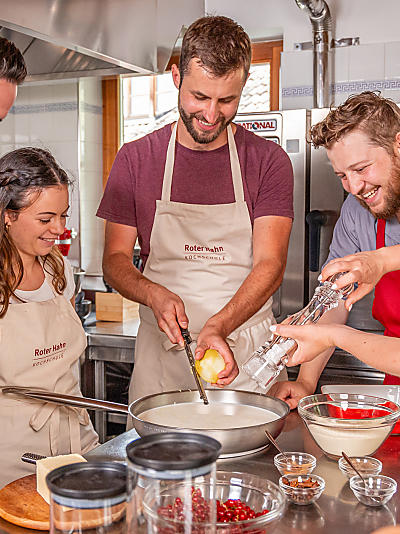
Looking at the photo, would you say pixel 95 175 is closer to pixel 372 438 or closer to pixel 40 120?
pixel 40 120

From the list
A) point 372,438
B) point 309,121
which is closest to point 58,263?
point 372,438

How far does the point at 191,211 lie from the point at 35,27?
0.79m

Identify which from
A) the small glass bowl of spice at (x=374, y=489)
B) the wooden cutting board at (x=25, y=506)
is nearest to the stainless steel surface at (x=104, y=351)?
the wooden cutting board at (x=25, y=506)

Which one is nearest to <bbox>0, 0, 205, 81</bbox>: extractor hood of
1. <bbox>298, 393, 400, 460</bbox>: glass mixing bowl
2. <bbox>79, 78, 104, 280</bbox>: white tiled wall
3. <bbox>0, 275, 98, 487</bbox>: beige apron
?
<bbox>0, 275, 98, 487</bbox>: beige apron

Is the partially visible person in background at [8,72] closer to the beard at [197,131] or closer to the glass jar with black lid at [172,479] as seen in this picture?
→ the beard at [197,131]

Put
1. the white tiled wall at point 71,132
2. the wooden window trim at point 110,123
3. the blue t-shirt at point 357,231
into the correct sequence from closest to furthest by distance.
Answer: the blue t-shirt at point 357,231, the white tiled wall at point 71,132, the wooden window trim at point 110,123

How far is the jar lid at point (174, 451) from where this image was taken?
69 centimetres

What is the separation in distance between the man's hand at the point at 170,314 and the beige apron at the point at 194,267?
36 centimetres

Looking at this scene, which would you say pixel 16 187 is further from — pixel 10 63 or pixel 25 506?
pixel 25 506

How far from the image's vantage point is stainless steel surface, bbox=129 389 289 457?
1.20 m

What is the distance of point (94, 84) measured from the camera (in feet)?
13.2

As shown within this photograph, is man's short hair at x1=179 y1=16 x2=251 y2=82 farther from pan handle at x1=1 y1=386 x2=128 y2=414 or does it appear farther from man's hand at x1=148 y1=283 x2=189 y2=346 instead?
pan handle at x1=1 y1=386 x2=128 y2=414

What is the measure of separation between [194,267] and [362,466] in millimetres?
1080

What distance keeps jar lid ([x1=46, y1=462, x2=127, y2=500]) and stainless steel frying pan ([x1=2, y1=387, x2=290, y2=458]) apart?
0.37m
